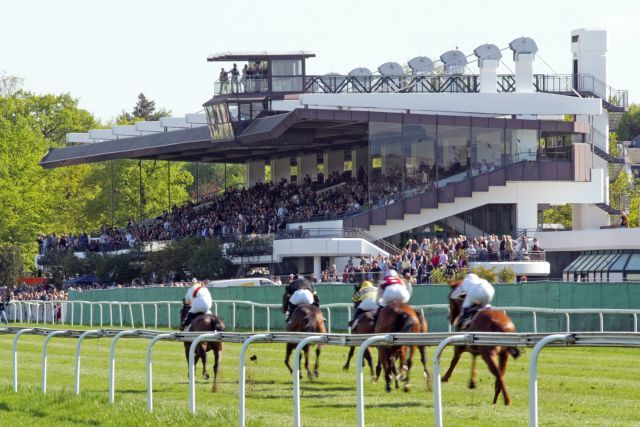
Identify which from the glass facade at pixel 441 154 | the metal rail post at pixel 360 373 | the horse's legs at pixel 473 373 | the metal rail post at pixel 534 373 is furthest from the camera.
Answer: the glass facade at pixel 441 154

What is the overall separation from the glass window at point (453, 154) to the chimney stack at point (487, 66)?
5507 millimetres

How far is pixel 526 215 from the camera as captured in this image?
189ft

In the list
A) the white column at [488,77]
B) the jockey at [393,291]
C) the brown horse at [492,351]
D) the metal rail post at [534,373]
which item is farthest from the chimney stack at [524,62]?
the metal rail post at [534,373]

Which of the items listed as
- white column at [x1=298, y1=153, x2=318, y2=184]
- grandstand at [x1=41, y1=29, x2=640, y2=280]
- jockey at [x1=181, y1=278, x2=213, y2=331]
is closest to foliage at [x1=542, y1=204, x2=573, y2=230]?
grandstand at [x1=41, y1=29, x2=640, y2=280]

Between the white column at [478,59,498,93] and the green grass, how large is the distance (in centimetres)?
4015

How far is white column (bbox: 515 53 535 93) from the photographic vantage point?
62531 millimetres

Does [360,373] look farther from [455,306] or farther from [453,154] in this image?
[453,154]

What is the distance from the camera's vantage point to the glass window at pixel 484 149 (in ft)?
185

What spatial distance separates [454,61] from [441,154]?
26.1ft

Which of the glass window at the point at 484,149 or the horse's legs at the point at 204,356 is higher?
the glass window at the point at 484,149

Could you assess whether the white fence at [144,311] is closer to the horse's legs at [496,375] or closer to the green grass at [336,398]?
the green grass at [336,398]

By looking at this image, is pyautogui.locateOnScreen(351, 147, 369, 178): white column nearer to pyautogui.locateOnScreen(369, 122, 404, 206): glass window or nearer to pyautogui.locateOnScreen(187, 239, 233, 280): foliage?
pyautogui.locateOnScreen(369, 122, 404, 206): glass window

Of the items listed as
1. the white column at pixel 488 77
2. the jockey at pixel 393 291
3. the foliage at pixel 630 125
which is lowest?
the jockey at pixel 393 291

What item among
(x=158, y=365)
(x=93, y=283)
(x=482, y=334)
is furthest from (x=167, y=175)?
(x=482, y=334)
